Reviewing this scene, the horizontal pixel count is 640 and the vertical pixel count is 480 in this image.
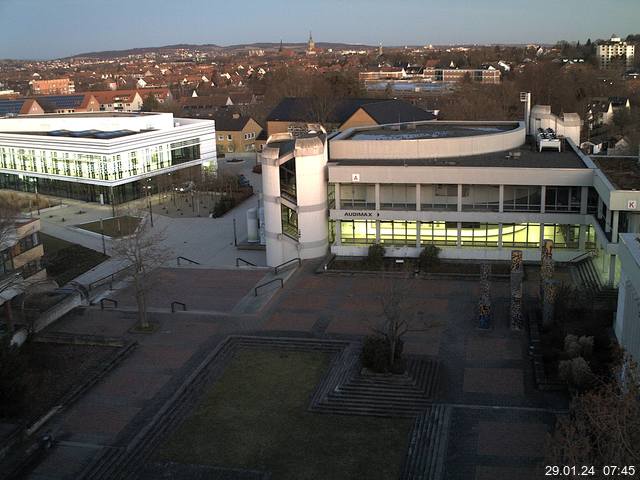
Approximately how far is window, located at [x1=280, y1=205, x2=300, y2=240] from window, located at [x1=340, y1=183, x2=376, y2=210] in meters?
2.51

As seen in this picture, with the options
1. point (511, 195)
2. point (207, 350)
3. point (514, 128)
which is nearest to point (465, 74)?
point (514, 128)

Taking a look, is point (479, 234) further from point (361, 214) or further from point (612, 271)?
point (612, 271)

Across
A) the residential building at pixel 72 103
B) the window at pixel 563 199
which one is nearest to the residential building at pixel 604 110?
the window at pixel 563 199

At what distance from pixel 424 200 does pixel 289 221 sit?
270 inches

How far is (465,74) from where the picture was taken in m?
168

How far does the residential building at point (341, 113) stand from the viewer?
237ft

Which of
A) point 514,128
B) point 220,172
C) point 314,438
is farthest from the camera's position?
point 220,172

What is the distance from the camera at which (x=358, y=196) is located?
37.3 m

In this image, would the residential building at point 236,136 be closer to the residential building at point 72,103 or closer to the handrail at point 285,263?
the residential building at point 72,103

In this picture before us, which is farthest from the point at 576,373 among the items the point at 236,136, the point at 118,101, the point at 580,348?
the point at 118,101

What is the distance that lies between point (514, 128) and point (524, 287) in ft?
55.7

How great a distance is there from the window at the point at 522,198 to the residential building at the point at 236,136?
173ft

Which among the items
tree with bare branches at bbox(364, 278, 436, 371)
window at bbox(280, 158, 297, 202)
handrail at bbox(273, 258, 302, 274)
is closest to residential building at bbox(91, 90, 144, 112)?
window at bbox(280, 158, 297, 202)

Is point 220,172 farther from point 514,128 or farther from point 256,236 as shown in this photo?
point 514,128
